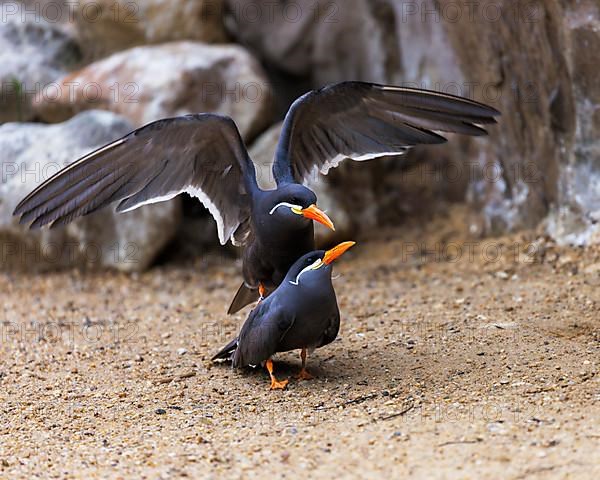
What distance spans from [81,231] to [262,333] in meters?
3.50

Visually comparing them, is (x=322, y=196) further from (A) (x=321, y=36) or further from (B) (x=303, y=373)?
(B) (x=303, y=373)

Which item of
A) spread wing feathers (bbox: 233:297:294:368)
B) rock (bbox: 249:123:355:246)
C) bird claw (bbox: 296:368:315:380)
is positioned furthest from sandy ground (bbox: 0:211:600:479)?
rock (bbox: 249:123:355:246)

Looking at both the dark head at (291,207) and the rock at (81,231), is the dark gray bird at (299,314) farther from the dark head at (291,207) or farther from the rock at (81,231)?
the rock at (81,231)

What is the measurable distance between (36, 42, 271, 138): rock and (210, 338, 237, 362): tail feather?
3296 mm

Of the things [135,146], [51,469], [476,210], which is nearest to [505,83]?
[476,210]

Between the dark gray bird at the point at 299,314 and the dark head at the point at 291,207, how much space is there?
20cm

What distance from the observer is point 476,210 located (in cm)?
796

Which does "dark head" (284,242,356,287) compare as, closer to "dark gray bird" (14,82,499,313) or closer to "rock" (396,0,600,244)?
"dark gray bird" (14,82,499,313)

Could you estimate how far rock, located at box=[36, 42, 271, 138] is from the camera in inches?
318

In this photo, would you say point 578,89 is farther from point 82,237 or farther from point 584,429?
point 82,237

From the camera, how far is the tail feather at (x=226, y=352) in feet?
16.8

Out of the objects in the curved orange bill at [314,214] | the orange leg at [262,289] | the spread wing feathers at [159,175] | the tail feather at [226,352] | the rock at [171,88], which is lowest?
the tail feather at [226,352]

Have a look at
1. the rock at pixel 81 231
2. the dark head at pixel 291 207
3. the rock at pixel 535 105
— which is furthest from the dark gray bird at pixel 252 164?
the rock at pixel 81 231

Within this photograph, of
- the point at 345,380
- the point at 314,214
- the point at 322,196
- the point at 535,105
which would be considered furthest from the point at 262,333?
the point at 322,196
